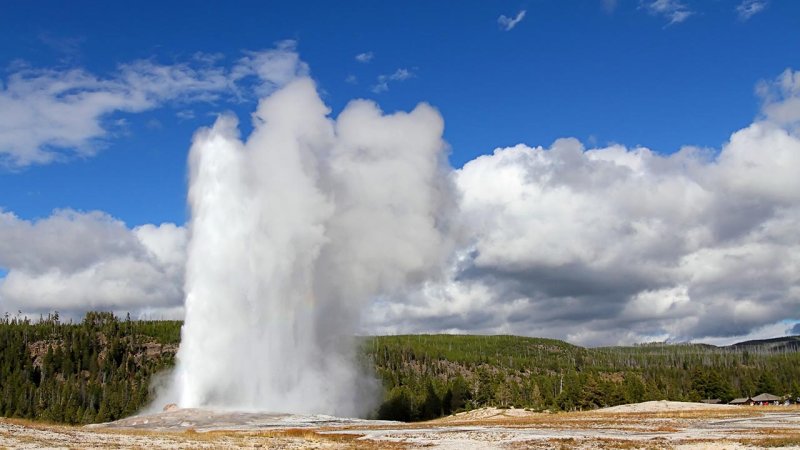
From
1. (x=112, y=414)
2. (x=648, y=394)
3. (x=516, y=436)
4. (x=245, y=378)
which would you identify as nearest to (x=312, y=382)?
(x=245, y=378)

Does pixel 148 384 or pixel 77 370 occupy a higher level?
pixel 77 370

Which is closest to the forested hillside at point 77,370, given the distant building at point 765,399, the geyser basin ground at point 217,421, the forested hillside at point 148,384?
the forested hillside at point 148,384

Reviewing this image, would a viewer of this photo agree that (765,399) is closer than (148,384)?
Yes

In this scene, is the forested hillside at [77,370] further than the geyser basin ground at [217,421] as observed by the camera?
Yes

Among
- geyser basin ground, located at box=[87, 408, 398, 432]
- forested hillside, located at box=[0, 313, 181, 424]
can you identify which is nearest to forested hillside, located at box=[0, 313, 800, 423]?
forested hillside, located at box=[0, 313, 181, 424]

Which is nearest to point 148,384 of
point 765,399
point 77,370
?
point 77,370

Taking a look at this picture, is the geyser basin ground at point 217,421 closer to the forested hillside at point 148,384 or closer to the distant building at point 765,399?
the forested hillside at point 148,384

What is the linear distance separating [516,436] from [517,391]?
98.9m

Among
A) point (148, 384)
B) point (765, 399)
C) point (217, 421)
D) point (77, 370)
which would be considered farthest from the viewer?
point (77, 370)

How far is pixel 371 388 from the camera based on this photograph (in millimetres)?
79812

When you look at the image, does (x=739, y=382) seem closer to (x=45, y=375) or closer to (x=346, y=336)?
(x=346, y=336)

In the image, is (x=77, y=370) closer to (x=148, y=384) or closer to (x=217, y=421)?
(x=148, y=384)

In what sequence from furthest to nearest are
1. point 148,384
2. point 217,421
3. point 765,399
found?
point 148,384
point 765,399
point 217,421

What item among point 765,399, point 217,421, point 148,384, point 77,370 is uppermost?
point 77,370
